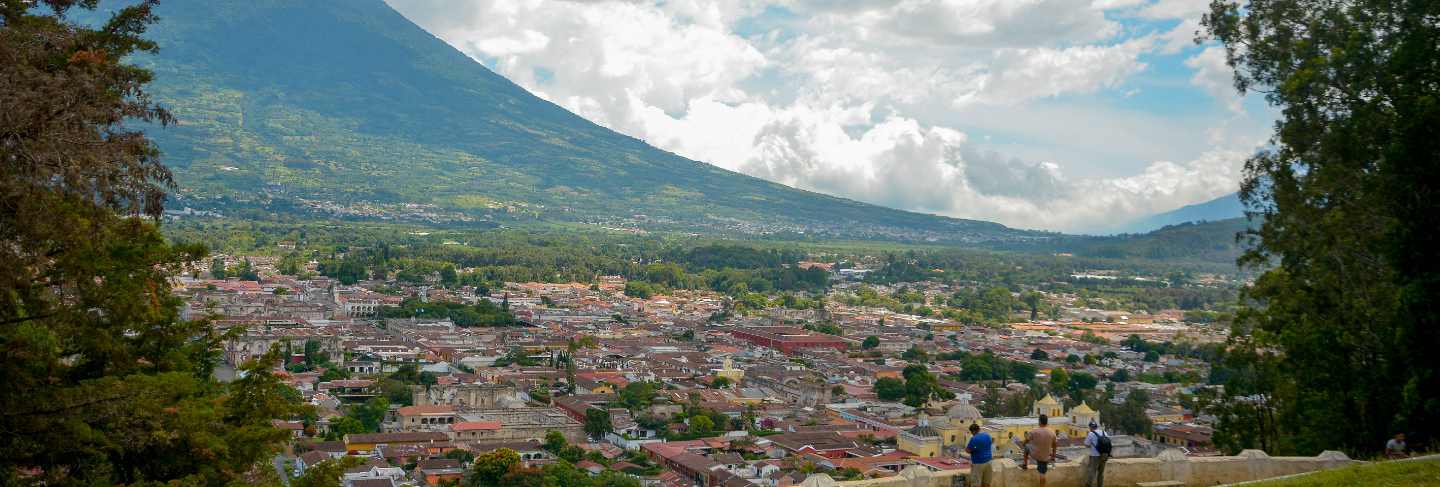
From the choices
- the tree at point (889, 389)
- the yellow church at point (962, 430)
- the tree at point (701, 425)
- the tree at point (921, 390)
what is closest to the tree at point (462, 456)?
the tree at point (701, 425)

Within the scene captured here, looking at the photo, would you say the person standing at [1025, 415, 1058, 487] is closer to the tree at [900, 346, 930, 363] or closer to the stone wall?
the stone wall

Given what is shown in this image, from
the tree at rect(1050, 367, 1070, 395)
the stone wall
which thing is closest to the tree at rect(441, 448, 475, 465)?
the stone wall

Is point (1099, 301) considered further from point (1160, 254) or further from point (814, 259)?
point (1160, 254)

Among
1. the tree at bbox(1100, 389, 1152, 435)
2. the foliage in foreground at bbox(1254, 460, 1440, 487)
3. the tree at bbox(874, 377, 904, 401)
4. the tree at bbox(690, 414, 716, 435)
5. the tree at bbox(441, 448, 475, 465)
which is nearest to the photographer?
the foliage in foreground at bbox(1254, 460, 1440, 487)

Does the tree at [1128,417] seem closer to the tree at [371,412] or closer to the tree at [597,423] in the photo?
the tree at [597,423]

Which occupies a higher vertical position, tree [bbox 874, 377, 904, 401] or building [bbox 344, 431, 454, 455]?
tree [bbox 874, 377, 904, 401]
